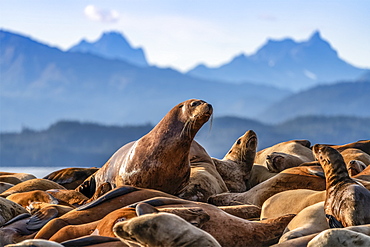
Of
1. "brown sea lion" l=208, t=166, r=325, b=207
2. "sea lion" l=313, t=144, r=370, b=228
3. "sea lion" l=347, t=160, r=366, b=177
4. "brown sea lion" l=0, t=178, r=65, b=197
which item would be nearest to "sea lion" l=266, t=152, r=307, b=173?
"sea lion" l=347, t=160, r=366, b=177

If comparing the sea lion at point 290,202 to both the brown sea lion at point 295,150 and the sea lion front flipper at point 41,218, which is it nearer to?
the sea lion front flipper at point 41,218

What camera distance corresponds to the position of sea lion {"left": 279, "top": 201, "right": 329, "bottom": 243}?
14.9ft

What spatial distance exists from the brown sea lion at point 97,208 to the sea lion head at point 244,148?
434 cm

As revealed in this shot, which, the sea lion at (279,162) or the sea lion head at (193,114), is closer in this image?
the sea lion head at (193,114)

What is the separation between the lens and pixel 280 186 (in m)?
7.12

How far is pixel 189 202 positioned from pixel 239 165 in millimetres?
4635

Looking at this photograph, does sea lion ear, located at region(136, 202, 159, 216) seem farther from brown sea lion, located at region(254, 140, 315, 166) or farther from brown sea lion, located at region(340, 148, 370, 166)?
brown sea lion, located at region(254, 140, 315, 166)

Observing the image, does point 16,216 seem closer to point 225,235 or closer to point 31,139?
point 225,235

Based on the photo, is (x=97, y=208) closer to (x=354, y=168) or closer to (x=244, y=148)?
(x=354, y=168)

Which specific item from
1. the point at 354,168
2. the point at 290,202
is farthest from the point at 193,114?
the point at 354,168

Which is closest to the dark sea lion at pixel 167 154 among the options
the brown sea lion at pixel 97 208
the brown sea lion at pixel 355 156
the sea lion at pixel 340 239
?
the brown sea lion at pixel 97 208

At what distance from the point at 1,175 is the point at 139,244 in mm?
6885

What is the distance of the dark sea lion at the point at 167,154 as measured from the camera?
711 cm

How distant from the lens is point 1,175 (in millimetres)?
10039
